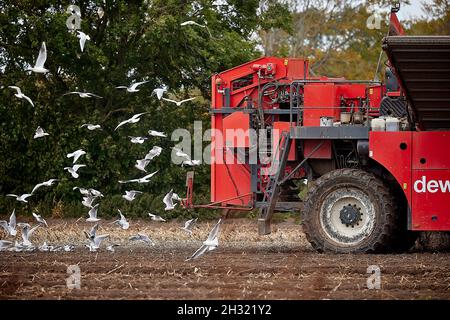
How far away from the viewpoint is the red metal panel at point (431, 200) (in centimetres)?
1574

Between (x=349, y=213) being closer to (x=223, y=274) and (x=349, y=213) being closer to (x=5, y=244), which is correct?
(x=223, y=274)

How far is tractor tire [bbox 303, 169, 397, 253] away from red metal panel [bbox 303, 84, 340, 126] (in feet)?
3.40

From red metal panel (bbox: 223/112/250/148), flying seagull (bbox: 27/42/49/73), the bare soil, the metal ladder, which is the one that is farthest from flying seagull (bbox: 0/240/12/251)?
the metal ladder

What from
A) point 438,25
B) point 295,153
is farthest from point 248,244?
point 438,25

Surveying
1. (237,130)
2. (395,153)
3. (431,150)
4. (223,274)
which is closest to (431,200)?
(431,150)

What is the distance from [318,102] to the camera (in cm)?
1720

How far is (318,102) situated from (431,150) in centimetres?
223

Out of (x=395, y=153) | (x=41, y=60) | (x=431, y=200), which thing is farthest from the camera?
(x=41, y=60)

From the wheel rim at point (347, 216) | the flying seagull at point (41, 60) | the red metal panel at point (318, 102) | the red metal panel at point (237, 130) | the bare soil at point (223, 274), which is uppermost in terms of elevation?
the flying seagull at point (41, 60)

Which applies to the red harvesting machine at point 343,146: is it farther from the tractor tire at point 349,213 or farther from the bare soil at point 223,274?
the bare soil at point 223,274

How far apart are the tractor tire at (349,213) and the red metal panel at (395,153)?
39 cm

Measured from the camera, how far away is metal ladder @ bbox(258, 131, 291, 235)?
55.4 feet

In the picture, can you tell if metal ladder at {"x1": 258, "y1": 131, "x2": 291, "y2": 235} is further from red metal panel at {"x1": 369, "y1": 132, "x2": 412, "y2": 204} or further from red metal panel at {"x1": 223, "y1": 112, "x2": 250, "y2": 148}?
red metal panel at {"x1": 369, "y1": 132, "x2": 412, "y2": 204}

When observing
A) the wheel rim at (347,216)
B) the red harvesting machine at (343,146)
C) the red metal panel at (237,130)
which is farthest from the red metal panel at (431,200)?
the red metal panel at (237,130)
